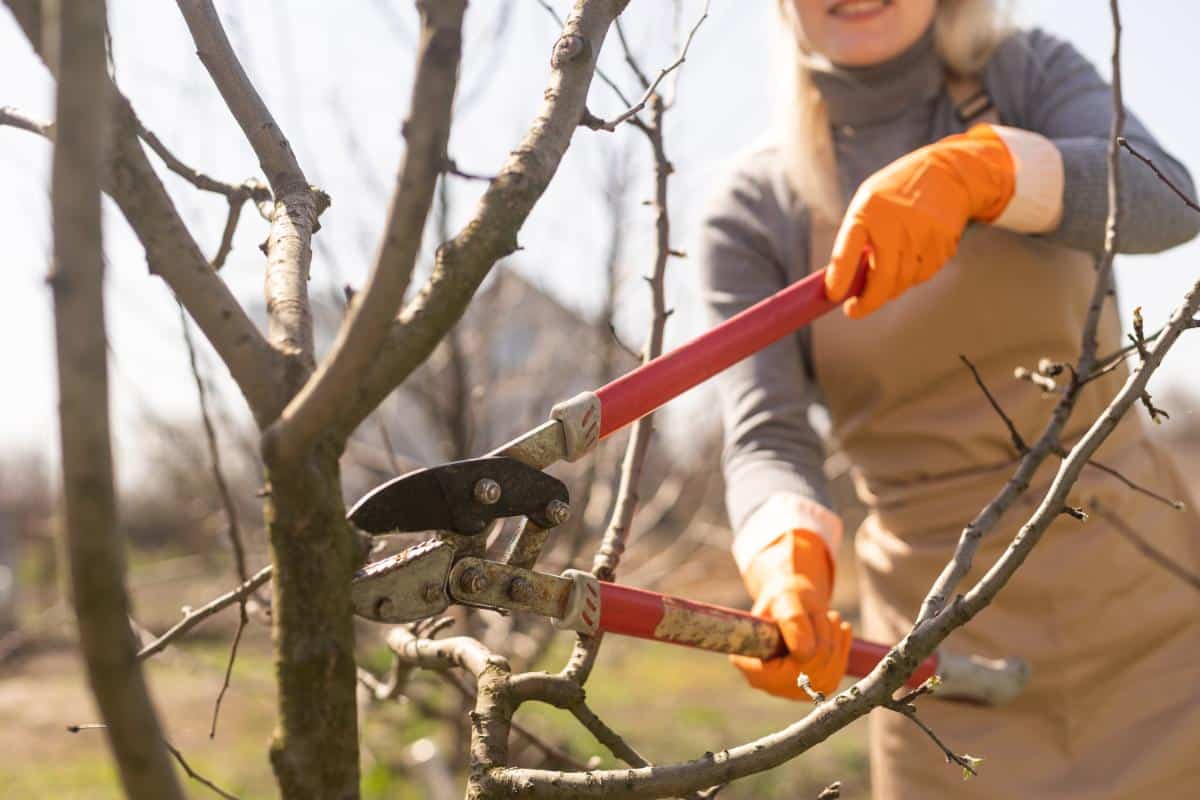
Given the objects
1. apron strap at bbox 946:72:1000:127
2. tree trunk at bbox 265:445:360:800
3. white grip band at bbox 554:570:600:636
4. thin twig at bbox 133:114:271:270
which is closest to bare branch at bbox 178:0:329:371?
thin twig at bbox 133:114:271:270

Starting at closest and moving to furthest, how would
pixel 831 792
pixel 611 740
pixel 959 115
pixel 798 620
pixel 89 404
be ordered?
pixel 89 404 < pixel 831 792 < pixel 611 740 < pixel 798 620 < pixel 959 115

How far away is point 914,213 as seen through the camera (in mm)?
1873

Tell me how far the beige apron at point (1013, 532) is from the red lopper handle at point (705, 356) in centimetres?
51

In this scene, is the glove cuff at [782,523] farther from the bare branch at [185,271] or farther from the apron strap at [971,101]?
the bare branch at [185,271]

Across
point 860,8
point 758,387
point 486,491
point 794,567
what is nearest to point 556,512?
point 486,491

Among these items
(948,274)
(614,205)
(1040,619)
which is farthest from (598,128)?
(614,205)

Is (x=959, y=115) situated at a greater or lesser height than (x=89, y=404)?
greater

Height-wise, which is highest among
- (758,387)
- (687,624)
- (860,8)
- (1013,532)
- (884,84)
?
(860,8)

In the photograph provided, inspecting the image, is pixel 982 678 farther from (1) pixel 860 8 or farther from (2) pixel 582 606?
(1) pixel 860 8

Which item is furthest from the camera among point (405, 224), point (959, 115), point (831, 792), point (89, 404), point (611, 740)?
point (959, 115)

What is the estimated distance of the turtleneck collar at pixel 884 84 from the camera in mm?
2318

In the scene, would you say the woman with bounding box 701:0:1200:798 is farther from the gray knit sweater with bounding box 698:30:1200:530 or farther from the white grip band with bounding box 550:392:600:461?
the white grip band with bounding box 550:392:600:461

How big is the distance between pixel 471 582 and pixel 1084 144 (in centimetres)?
130

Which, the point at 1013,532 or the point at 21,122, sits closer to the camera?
the point at 21,122
